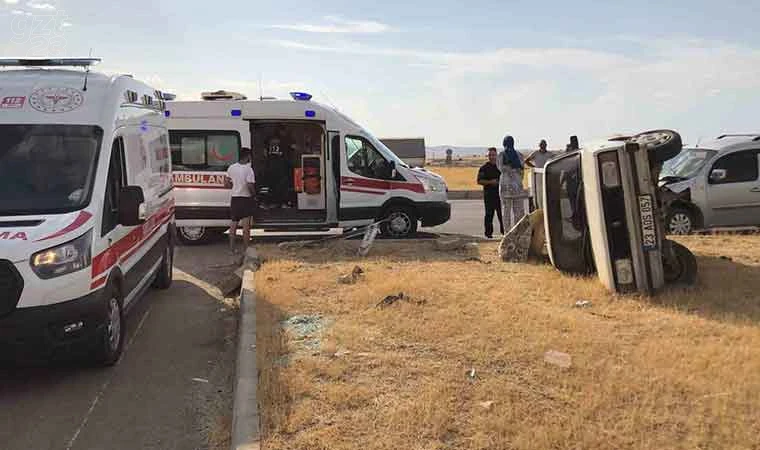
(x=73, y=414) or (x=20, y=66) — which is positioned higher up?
(x=20, y=66)

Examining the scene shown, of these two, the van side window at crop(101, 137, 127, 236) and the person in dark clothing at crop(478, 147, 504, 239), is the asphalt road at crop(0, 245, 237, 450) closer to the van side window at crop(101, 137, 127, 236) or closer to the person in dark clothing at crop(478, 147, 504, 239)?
the van side window at crop(101, 137, 127, 236)

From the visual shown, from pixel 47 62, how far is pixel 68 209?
2.21 m

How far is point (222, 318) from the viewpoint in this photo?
24.4 feet

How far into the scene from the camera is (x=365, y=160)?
12336mm

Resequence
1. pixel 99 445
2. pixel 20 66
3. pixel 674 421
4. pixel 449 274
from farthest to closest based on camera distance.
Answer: pixel 449 274, pixel 20 66, pixel 99 445, pixel 674 421

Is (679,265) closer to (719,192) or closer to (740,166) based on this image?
(719,192)

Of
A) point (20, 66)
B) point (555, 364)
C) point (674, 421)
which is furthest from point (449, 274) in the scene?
point (20, 66)

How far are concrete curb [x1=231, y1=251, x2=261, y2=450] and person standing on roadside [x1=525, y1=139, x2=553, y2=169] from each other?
6.89 meters

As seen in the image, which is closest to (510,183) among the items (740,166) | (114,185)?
(740,166)

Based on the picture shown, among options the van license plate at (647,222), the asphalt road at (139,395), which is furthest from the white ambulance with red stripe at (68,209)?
the van license plate at (647,222)

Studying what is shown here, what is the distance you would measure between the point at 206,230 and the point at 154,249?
462 centimetres

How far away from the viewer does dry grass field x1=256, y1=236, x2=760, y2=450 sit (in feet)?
12.5

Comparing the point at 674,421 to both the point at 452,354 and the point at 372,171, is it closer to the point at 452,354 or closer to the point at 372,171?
the point at 452,354

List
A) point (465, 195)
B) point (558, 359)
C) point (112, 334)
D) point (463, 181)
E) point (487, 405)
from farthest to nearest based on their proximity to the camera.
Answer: point (463, 181) < point (465, 195) < point (112, 334) < point (558, 359) < point (487, 405)
